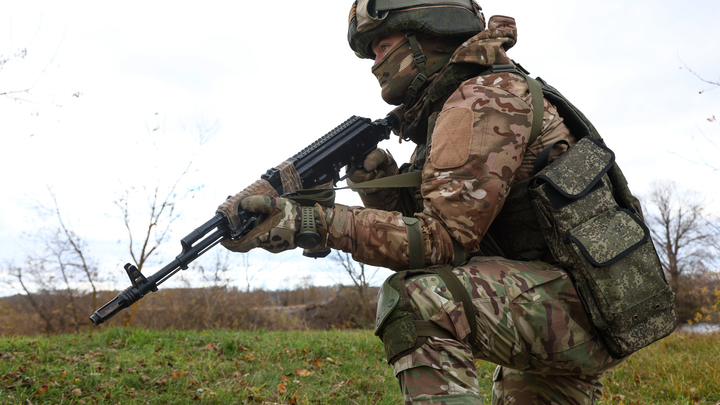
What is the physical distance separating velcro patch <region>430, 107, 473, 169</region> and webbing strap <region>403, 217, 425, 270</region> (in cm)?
29

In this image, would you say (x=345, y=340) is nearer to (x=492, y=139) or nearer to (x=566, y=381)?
(x=566, y=381)

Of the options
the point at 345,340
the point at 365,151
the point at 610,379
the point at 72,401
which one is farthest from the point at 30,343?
the point at 610,379

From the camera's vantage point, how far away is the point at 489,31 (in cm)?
226

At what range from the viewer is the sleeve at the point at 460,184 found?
1932mm

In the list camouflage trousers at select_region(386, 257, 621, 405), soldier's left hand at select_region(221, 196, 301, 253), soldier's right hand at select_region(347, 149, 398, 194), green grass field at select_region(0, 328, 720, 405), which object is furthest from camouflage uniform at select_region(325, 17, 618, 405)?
green grass field at select_region(0, 328, 720, 405)

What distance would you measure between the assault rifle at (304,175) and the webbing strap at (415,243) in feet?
2.57

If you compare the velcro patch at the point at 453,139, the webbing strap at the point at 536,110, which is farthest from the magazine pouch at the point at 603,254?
the velcro patch at the point at 453,139

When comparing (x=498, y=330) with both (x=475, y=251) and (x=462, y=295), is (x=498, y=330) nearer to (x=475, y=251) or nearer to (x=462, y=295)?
(x=462, y=295)

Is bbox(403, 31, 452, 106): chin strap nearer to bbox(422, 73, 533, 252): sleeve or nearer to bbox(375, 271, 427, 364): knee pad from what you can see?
bbox(422, 73, 533, 252): sleeve

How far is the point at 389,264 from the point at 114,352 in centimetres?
420

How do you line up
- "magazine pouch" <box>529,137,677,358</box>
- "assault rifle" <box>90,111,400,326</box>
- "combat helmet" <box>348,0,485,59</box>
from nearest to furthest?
"magazine pouch" <box>529,137,677,358</box>, "assault rifle" <box>90,111,400,326</box>, "combat helmet" <box>348,0,485,59</box>

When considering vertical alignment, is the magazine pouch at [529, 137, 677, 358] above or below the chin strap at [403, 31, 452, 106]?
below

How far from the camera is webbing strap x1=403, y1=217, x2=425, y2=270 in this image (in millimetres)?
1953

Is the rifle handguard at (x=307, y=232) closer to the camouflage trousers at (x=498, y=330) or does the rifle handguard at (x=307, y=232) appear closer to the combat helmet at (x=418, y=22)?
the camouflage trousers at (x=498, y=330)
